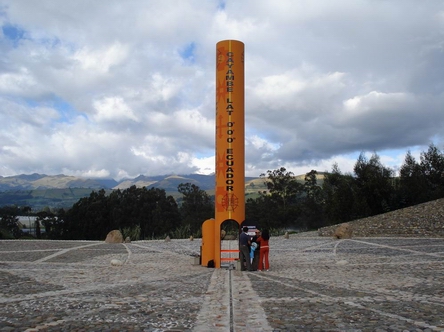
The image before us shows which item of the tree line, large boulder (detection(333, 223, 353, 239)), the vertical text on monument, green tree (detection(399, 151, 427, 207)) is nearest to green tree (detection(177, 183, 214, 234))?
the tree line

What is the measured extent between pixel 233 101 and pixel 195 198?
47.4m

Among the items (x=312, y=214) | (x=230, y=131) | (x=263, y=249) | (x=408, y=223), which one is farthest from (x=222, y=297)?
(x=312, y=214)

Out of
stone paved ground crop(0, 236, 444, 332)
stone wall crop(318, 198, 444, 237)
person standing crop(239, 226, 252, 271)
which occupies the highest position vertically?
stone wall crop(318, 198, 444, 237)

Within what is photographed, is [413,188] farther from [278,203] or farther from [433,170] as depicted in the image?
[278,203]

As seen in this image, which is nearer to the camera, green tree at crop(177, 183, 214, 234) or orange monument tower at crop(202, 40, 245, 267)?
orange monument tower at crop(202, 40, 245, 267)

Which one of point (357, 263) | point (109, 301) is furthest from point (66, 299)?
point (357, 263)

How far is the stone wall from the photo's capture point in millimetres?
25656

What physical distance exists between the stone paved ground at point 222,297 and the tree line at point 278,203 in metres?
21.8

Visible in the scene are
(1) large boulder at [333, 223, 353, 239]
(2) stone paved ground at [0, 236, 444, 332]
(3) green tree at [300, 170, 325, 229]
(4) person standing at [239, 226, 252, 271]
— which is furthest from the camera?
(3) green tree at [300, 170, 325, 229]

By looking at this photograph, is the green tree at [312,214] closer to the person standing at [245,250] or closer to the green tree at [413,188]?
the green tree at [413,188]

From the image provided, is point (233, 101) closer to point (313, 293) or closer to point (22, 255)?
point (313, 293)

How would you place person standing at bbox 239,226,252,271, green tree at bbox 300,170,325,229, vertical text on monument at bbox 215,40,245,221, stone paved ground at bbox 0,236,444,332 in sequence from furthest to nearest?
green tree at bbox 300,170,325,229, vertical text on monument at bbox 215,40,245,221, person standing at bbox 239,226,252,271, stone paved ground at bbox 0,236,444,332

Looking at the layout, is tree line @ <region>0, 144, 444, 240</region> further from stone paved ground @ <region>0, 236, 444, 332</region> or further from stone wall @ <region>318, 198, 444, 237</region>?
stone paved ground @ <region>0, 236, 444, 332</region>

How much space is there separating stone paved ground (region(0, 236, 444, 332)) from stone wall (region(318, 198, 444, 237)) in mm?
13828
